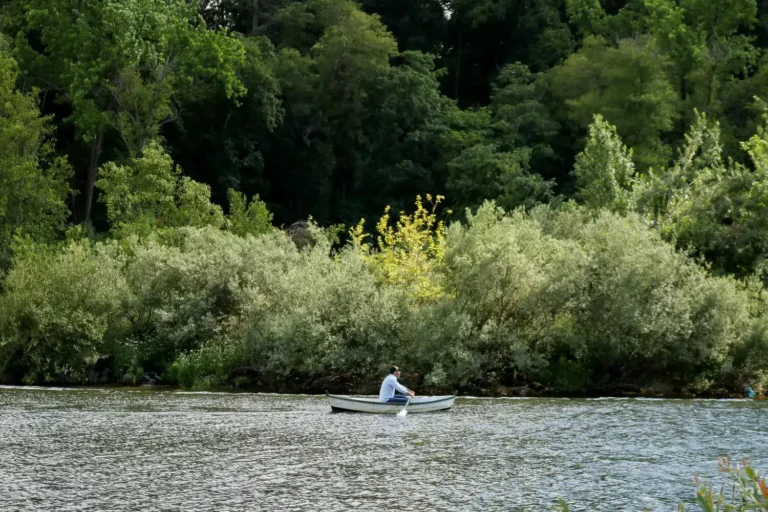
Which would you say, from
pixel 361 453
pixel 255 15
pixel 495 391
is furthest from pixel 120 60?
pixel 361 453

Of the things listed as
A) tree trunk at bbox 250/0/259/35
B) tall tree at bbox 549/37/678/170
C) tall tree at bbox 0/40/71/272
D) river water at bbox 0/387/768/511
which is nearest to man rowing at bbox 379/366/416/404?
river water at bbox 0/387/768/511

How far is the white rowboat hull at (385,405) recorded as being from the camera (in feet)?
138

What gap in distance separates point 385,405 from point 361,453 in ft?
33.2

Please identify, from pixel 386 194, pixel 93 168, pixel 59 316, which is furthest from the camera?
pixel 386 194

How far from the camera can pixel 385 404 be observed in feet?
138

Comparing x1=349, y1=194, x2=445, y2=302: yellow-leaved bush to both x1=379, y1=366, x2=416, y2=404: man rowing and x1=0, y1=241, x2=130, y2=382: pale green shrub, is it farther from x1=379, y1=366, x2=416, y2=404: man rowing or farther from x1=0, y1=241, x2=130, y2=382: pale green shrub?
x1=0, y1=241, x2=130, y2=382: pale green shrub

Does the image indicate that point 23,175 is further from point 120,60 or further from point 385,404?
point 385,404

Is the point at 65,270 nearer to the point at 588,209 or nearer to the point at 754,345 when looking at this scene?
the point at 588,209

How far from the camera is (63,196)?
7819cm

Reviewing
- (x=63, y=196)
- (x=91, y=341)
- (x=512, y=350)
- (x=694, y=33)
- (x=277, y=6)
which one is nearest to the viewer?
(x=512, y=350)

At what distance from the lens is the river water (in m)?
25.0

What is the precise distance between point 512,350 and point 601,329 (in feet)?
13.1

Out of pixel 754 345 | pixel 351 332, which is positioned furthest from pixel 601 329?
pixel 351 332

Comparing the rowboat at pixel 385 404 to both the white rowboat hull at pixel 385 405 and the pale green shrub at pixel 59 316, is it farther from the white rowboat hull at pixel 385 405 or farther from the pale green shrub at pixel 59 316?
the pale green shrub at pixel 59 316
